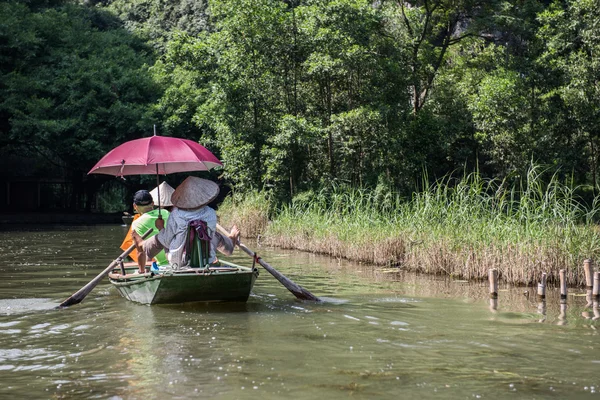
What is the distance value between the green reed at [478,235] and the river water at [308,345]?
0.57 metres

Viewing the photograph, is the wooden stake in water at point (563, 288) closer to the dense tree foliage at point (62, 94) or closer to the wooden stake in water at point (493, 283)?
the wooden stake in water at point (493, 283)

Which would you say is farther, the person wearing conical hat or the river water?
the person wearing conical hat

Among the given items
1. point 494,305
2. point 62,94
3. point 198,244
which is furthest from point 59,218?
point 494,305

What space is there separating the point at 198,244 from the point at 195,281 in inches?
21.2

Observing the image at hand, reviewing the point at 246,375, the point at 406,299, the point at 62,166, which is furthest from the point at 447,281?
the point at 62,166

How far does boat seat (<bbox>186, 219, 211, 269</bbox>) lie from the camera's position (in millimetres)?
9508

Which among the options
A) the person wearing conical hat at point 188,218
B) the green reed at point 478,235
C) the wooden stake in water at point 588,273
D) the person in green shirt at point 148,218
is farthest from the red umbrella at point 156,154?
the wooden stake in water at point 588,273

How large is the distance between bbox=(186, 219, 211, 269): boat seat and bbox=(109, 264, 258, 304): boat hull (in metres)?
0.23

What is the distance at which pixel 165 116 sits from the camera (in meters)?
34.4

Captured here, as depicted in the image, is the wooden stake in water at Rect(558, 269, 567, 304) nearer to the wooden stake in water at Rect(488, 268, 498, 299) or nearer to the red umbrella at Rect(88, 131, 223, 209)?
the wooden stake in water at Rect(488, 268, 498, 299)

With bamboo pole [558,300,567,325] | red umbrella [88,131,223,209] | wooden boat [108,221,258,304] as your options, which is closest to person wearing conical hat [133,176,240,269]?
wooden boat [108,221,258,304]

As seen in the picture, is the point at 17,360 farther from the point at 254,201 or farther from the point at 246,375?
the point at 254,201

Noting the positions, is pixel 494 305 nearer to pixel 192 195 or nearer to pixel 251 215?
pixel 192 195

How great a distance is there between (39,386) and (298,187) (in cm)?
1964
